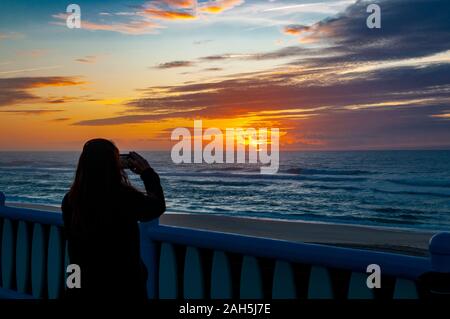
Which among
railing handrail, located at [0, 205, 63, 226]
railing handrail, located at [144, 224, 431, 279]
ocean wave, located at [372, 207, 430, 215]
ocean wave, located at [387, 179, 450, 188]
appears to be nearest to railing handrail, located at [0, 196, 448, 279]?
railing handrail, located at [144, 224, 431, 279]

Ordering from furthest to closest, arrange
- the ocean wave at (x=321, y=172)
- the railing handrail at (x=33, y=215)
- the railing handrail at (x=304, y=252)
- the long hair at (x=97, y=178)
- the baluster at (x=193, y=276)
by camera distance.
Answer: the ocean wave at (x=321, y=172), the railing handrail at (x=33, y=215), the baluster at (x=193, y=276), the long hair at (x=97, y=178), the railing handrail at (x=304, y=252)

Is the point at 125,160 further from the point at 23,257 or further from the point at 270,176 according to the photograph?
the point at 270,176

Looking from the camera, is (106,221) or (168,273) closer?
(106,221)

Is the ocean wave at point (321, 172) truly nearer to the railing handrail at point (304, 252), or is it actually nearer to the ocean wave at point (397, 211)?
the ocean wave at point (397, 211)

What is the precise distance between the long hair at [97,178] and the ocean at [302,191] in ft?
81.7

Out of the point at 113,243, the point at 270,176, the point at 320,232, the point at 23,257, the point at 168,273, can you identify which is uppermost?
the point at 113,243

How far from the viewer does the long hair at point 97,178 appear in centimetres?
314

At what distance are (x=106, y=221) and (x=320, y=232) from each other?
20.8 metres

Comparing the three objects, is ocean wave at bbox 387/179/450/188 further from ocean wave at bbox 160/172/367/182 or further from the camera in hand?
the camera in hand

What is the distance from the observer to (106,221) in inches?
124

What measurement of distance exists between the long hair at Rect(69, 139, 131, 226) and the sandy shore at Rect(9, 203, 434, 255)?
1678 centimetres

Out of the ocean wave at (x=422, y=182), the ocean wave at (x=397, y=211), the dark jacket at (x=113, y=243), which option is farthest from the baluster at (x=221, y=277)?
the ocean wave at (x=422, y=182)

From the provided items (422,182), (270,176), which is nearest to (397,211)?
(422,182)
